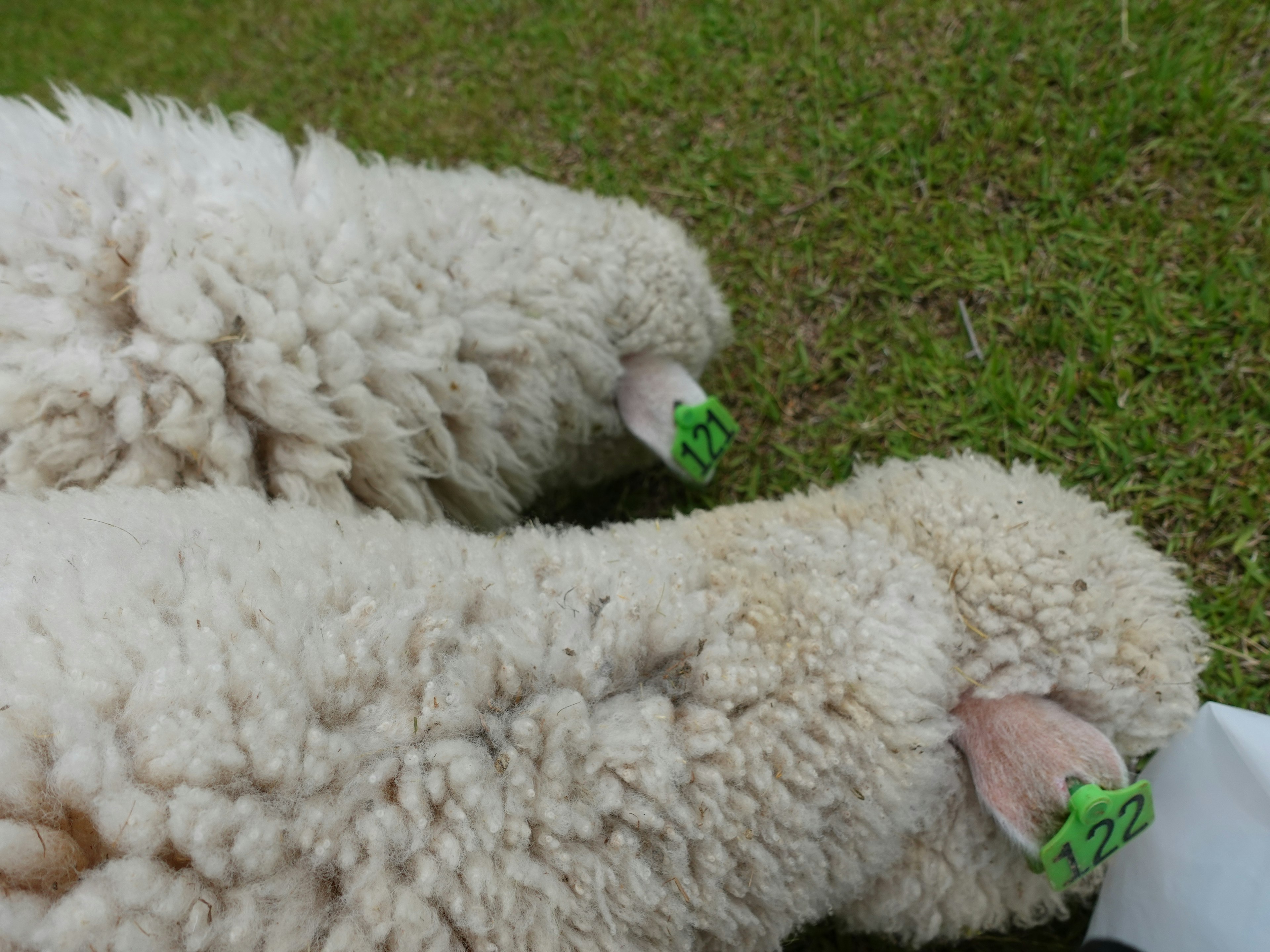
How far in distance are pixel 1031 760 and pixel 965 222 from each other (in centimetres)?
160

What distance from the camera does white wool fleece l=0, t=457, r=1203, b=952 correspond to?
847 mm

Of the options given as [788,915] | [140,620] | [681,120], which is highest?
[681,120]

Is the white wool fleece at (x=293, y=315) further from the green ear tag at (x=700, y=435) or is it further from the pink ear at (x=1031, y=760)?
the pink ear at (x=1031, y=760)

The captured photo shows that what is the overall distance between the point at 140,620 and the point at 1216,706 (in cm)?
165

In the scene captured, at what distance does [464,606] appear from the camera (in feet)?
3.63

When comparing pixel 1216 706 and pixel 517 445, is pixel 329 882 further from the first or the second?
pixel 1216 706

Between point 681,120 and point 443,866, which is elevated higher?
point 681,120

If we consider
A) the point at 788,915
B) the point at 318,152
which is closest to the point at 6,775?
the point at 788,915

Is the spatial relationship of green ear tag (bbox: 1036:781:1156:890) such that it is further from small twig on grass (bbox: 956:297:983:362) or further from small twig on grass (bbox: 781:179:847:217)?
small twig on grass (bbox: 781:179:847:217)

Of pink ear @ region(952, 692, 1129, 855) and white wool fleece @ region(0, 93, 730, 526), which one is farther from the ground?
white wool fleece @ region(0, 93, 730, 526)

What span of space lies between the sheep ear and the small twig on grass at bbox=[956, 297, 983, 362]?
82 centimetres

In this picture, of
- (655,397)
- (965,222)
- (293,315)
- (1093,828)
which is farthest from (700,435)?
(965,222)

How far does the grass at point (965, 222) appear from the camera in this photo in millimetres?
1889

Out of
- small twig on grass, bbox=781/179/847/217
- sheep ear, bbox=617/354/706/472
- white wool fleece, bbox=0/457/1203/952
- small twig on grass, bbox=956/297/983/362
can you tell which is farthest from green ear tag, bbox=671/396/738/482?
small twig on grass, bbox=781/179/847/217
